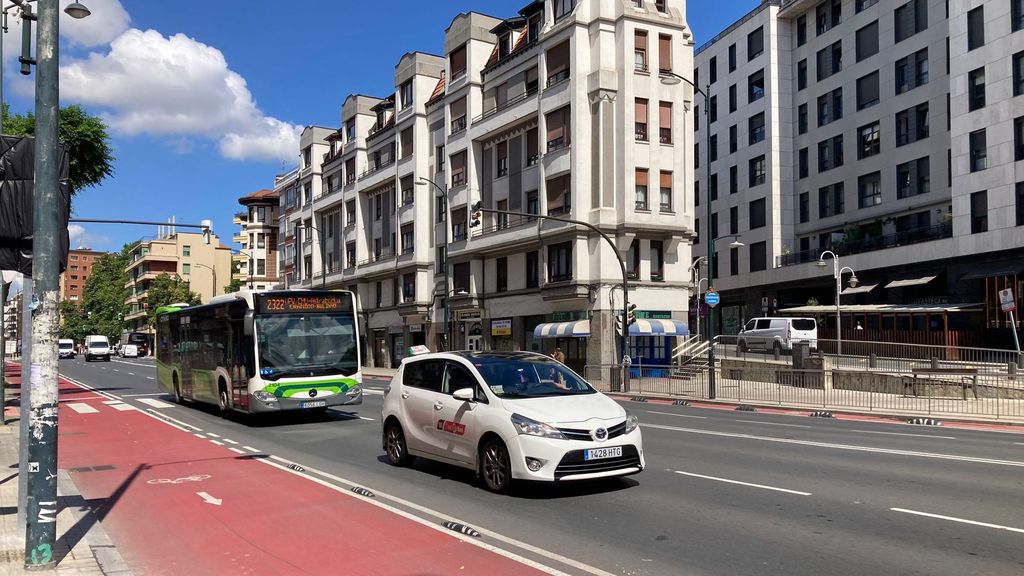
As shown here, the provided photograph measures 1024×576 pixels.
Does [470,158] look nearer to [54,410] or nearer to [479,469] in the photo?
[479,469]

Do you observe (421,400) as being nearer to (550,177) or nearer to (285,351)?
(285,351)

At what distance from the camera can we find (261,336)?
17344 millimetres

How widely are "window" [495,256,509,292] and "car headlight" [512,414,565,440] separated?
3484cm

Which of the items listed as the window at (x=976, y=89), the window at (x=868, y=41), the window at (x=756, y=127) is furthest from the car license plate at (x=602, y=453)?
the window at (x=756, y=127)

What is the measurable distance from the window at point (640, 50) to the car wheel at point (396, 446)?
97.4 ft

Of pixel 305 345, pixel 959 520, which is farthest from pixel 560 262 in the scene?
pixel 959 520

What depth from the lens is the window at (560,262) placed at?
38688 millimetres

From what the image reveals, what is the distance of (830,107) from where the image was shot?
51.9 metres

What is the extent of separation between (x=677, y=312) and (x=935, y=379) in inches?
597

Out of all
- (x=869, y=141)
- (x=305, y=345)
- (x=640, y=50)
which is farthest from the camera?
(x=869, y=141)

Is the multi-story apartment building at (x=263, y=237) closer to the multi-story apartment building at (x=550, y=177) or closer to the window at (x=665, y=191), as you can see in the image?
the multi-story apartment building at (x=550, y=177)

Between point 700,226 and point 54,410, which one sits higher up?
point 700,226

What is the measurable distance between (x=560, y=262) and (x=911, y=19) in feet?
82.3

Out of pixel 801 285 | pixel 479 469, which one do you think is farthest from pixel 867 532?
pixel 801 285
